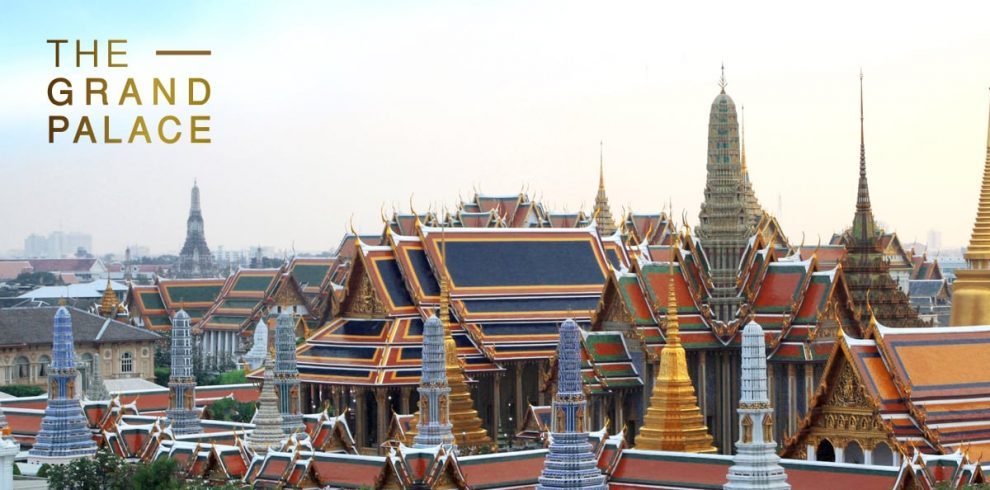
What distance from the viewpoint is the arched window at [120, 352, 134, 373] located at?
96500 mm

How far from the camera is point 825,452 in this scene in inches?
1827

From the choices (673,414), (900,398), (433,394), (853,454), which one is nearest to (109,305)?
(433,394)

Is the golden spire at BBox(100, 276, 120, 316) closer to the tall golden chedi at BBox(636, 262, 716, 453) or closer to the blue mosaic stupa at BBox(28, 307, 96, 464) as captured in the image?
the blue mosaic stupa at BBox(28, 307, 96, 464)

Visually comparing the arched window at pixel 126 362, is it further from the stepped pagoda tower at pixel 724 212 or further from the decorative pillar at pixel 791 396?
the decorative pillar at pixel 791 396

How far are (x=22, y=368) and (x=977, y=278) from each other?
47752 mm

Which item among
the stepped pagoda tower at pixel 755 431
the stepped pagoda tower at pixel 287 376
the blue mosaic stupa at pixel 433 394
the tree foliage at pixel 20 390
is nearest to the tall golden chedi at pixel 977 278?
the blue mosaic stupa at pixel 433 394

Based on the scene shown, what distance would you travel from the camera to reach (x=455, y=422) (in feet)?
172

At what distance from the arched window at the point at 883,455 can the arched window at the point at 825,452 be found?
0.86 m

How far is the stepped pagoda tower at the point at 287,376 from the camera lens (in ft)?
173

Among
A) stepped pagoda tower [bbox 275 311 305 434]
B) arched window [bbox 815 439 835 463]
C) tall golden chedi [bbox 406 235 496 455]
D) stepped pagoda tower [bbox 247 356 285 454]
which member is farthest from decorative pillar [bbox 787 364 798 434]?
stepped pagoda tower [bbox 247 356 285 454]

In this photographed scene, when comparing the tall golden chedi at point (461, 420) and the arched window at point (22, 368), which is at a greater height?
the tall golden chedi at point (461, 420)

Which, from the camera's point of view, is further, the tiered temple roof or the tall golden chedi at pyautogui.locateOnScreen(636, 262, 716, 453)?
the tall golden chedi at pyautogui.locateOnScreen(636, 262, 716, 453)

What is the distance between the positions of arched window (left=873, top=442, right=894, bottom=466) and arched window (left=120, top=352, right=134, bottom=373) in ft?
181

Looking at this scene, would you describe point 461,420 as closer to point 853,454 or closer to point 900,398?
point 853,454
